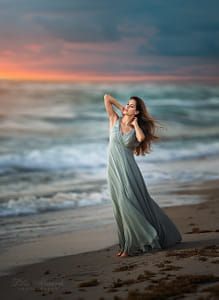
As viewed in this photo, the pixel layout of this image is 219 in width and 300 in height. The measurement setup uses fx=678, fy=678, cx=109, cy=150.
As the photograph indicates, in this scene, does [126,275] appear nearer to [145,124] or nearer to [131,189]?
[131,189]

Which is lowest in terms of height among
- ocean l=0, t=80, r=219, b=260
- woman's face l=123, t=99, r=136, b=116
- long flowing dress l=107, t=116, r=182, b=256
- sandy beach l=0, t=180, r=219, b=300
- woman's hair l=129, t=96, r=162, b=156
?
sandy beach l=0, t=180, r=219, b=300

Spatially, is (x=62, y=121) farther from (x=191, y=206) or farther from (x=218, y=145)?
(x=191, y=206)

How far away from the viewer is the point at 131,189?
689 centimetres

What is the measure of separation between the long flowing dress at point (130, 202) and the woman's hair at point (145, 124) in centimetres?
12

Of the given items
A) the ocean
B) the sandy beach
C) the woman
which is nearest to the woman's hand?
the woman

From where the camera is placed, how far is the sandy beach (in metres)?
5.07

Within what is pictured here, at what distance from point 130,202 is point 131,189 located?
0.43ft

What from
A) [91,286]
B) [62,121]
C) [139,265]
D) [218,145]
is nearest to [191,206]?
[139,265]

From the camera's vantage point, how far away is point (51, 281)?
6027 millimetres

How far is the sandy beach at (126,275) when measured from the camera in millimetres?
5070

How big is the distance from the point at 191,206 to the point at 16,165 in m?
8.93

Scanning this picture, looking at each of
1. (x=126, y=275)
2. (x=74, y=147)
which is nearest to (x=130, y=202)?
(x=126, y=275)

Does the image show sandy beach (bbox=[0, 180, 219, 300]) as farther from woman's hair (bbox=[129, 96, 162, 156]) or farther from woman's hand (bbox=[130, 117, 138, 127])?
woman's hand (bbox=[130, 117, 138, 127])

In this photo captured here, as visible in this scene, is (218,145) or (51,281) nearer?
(51,281)
